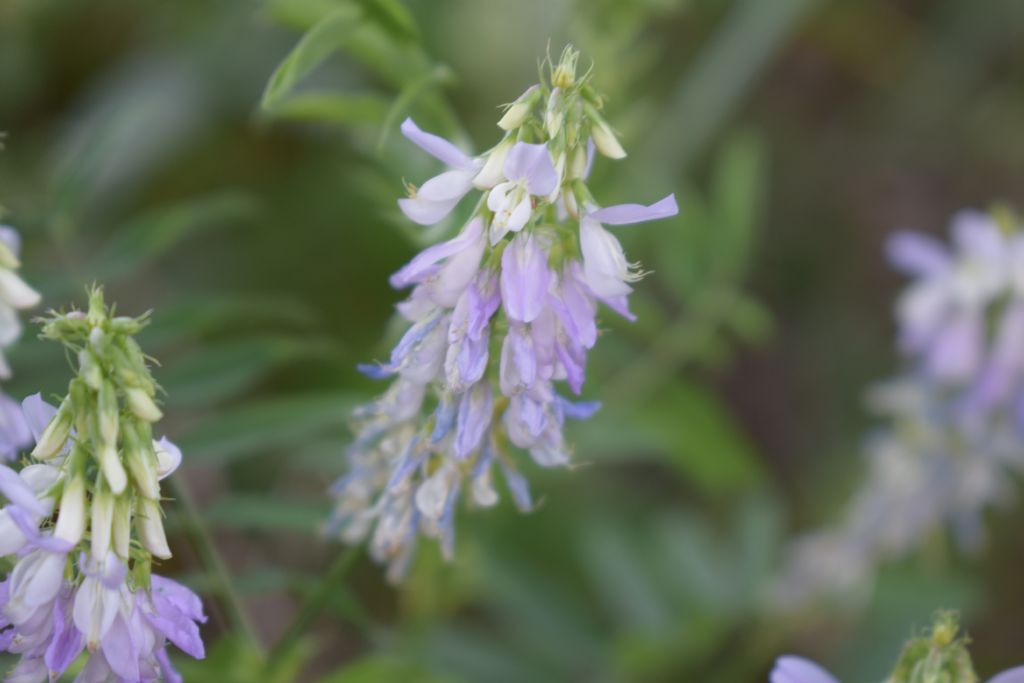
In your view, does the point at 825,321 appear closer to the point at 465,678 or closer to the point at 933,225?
the point at 933,225

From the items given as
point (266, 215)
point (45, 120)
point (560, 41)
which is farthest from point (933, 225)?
point (45, 120)

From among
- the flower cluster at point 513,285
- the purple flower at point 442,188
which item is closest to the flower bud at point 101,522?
the flower cluster at point 513,285

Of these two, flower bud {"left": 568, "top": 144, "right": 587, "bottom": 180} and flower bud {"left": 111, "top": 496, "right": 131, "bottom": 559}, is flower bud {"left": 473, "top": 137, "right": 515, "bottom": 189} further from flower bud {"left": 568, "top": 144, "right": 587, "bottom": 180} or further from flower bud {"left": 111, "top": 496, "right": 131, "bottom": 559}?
flower bud {"left": 111, "top": 496, "right": 131, "bottom": 559}

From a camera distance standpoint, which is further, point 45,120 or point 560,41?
point 45,120

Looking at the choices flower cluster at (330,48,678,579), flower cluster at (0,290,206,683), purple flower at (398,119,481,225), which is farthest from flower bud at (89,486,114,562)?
purple flower at (398,119,481,225)

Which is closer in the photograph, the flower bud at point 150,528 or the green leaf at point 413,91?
the flower bud at point 150,528

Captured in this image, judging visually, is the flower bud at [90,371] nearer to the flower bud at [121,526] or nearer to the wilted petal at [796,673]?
the flower bud at [121,526]

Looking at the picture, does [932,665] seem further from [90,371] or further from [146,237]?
[146,237]
